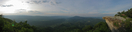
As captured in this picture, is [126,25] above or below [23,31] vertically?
above

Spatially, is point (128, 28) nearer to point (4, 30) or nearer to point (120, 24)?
point (120, 24)

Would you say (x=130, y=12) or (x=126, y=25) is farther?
(x=130, y=12)

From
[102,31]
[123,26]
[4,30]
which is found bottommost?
[102,31]

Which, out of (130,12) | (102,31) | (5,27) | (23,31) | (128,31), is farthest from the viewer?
(102,31)

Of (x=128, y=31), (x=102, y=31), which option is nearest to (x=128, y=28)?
(x=128, y=31)

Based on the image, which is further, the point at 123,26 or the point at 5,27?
the point at 5,27

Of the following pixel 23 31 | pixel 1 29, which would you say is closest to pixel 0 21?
pixel 1 29

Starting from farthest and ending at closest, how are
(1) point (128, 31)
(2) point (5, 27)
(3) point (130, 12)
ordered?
(3) point (130, 12) < (2) point (5, 27) < (1) point (128, 31)

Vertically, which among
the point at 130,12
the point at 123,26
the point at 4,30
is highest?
the point at 130,12

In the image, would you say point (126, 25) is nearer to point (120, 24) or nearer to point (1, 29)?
point (120, 24)
